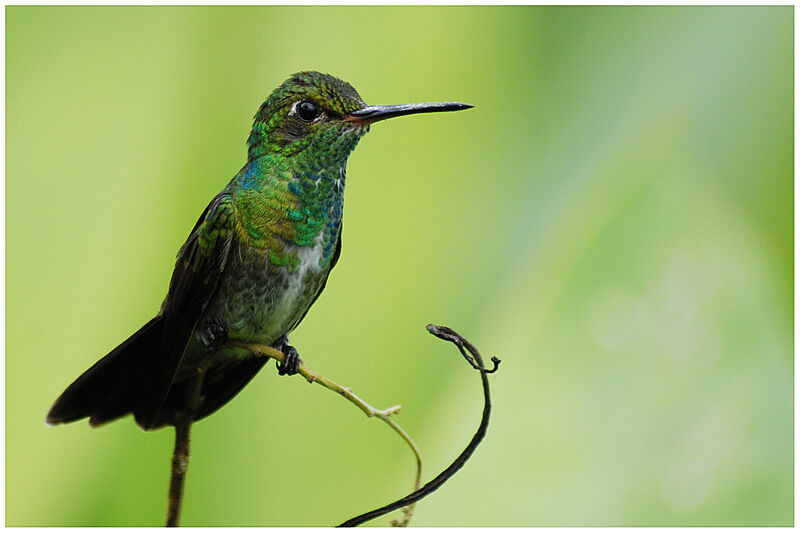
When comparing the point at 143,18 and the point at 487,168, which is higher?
the point at 143,18

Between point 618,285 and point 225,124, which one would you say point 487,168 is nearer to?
point 618,285

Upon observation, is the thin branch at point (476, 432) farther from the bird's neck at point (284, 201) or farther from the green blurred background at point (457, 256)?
the green blurred background at point (457, 256)

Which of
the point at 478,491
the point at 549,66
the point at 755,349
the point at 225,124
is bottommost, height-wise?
the point at 478,491

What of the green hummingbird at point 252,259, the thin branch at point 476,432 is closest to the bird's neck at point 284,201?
the green hummingbird at point 252,259

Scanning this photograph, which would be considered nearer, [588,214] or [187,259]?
[187,259]

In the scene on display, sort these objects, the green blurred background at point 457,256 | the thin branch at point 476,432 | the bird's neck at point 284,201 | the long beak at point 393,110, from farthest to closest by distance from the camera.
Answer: the green blurred background at point 457,256, the bird's neck at point 284,201, the long beak at point 393,110, the thin branch at point 476,432

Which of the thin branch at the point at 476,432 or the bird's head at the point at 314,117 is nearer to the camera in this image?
the thin branch at the point at 476,432

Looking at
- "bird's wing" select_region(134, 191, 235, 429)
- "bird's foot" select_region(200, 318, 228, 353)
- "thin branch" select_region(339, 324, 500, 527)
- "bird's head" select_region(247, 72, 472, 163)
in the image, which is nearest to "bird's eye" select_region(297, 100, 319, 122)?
"bird's head" select_region(247, 72, 472, 163)

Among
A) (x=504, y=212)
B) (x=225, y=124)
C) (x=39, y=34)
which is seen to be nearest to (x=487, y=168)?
(x=504, y=212)
